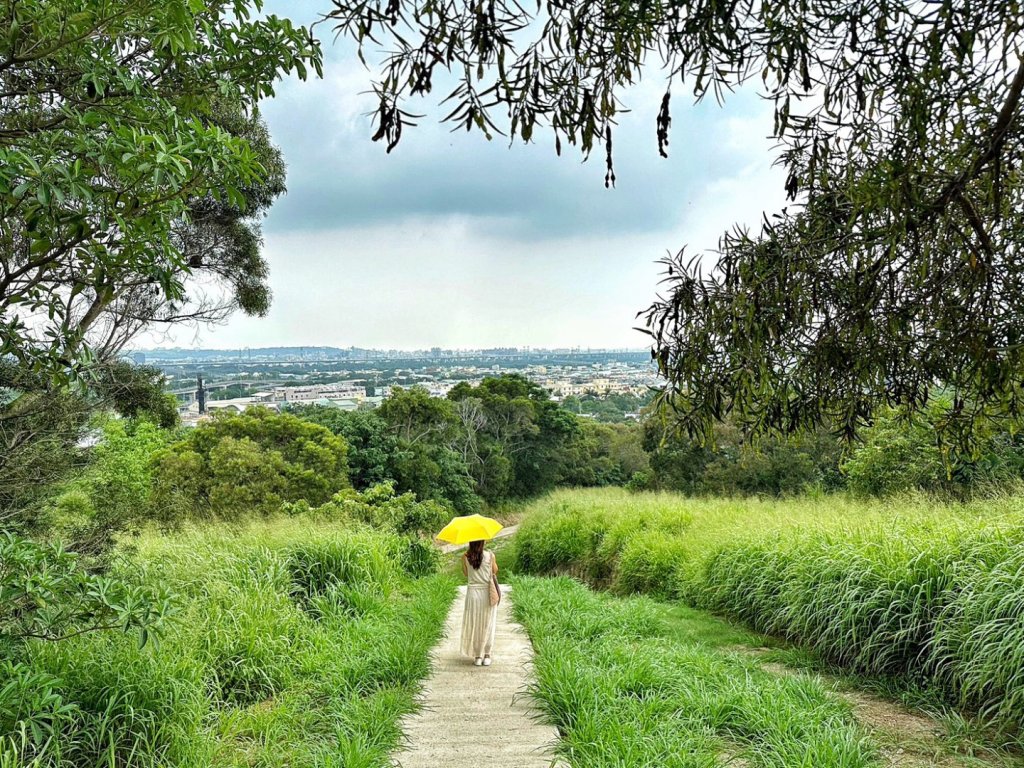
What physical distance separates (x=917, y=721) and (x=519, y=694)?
9.05 ft

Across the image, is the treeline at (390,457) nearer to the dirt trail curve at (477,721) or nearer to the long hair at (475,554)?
the dirt trail curve at (477,721)

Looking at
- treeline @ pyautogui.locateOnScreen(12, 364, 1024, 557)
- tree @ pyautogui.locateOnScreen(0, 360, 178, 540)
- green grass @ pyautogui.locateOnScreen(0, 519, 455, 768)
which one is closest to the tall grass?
treeline @ pyautogui.locateOnScreen(12, 364, 1024, 557)

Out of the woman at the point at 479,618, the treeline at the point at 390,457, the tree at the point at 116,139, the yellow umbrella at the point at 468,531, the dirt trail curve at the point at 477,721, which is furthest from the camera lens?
the treeline at the point at 390,457

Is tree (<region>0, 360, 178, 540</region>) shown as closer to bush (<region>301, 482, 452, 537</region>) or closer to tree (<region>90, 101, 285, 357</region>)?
tree (<region>90, 101, 285, 357</region>)

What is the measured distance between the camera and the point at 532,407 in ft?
114

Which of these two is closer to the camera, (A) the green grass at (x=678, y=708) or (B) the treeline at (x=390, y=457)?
(A) the green grass at (x=678, y=708)

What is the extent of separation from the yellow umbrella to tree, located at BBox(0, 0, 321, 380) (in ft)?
14.4

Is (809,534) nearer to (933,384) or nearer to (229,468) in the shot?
(933,384)

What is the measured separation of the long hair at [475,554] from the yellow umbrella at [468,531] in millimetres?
79

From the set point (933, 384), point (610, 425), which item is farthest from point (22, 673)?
point (610, 425)

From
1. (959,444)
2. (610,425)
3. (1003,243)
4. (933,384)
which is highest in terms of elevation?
(1003,243)

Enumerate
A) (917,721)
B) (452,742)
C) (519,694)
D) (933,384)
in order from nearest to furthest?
(933,384)
(452,742)
(917,721)
(519,694)

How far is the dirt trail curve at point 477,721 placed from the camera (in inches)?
153

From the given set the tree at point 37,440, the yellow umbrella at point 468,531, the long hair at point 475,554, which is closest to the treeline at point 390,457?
the tree at point 37,440
